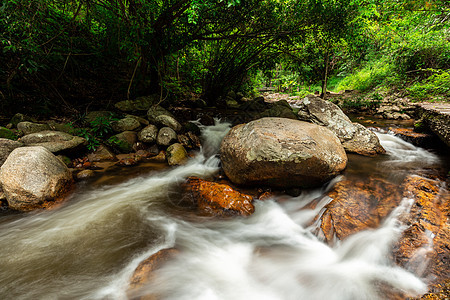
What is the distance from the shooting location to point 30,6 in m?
3.34

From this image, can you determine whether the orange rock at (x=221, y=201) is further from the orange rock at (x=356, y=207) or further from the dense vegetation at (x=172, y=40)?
the dense vegetation at (x=172, y=40)

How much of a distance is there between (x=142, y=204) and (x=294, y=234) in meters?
2.61

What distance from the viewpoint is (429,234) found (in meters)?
1.91

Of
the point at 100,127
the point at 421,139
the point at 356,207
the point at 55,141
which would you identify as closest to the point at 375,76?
the point at 421,139

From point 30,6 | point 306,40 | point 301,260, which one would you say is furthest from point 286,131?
point 30,6

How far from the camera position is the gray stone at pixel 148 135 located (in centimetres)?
504

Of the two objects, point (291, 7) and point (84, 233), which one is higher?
point (291, 7)

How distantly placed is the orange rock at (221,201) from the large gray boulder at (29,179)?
7.78ft

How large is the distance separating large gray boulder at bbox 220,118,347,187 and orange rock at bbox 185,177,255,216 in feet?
1.28

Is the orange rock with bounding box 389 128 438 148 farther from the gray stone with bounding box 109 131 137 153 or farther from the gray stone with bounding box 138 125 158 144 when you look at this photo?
the gray stone with bounding box 109 131 137 153

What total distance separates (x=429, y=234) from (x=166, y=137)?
5.07 m

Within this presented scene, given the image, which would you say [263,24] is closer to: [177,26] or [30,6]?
[177,26]

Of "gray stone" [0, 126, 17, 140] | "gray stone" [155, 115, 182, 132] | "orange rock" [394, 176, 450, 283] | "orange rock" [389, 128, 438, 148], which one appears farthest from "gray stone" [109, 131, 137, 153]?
"orange rock" [389, 128, 438, 148]

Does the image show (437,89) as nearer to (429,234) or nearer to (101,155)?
(429,234)
